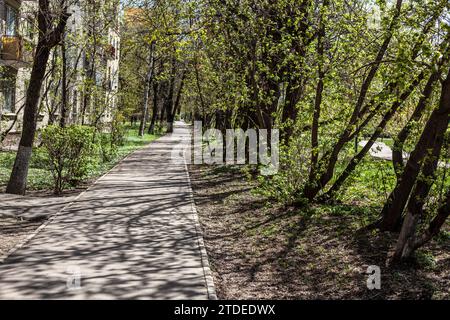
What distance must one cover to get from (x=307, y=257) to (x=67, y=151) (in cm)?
738

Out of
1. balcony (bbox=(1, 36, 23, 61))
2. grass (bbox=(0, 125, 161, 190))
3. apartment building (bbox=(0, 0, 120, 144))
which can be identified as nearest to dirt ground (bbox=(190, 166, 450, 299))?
grass (bbox=(0, 125, 161, 190))

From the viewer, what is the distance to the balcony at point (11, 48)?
76.8 ft

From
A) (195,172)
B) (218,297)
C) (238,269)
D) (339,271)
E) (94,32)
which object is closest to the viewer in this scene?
(218,297)

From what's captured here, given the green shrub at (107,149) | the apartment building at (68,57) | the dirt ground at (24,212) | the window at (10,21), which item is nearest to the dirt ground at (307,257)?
the dirt ground at (24,212)

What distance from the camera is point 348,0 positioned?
10758 mm

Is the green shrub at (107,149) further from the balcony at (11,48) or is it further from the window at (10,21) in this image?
the window at (10,21)

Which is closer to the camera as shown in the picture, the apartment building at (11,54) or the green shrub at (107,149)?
the green shrub at (107,149)

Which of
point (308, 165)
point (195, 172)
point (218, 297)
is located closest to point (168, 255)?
point (218, 297)

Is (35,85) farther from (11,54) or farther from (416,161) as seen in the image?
(11,54)

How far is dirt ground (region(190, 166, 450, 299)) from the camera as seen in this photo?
6.21m

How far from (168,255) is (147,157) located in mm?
16979

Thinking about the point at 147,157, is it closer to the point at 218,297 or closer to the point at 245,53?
the point at 245,53

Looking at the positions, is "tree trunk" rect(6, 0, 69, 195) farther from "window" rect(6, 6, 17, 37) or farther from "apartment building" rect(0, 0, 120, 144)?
"window" rect(6, 6, 17, 37)

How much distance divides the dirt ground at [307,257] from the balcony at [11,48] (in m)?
15.4
